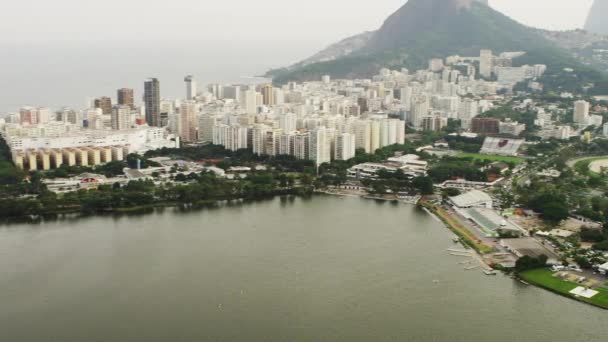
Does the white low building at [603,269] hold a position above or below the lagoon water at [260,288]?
above

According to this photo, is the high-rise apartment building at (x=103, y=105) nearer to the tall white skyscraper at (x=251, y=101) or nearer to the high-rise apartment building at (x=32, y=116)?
the high-rise apartment building at (x=32, y=116)

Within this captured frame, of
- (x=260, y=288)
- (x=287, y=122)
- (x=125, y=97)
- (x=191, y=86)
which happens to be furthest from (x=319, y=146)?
(x=191, y=86)

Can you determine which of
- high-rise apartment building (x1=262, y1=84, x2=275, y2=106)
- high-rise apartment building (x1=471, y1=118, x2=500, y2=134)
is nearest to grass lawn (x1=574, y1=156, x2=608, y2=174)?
high-rise apartment building (x1=471, y1=118, x2=500, y2=134)

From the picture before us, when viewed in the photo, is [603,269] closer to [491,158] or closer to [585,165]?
[585,165]

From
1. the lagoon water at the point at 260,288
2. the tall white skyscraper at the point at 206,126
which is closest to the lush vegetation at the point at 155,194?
the lagoon water at the point at 260,288

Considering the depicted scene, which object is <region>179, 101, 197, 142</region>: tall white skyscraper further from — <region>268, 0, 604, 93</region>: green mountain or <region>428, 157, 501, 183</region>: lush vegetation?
<region>268, 0, 604, 93</region>: green mountain

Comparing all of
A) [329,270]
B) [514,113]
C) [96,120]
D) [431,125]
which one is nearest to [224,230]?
[329,270]
